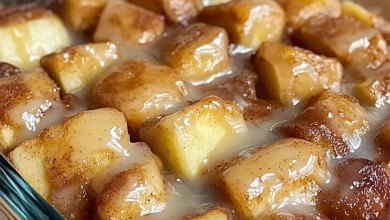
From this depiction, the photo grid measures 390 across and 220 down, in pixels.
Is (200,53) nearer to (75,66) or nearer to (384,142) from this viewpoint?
(75,66)

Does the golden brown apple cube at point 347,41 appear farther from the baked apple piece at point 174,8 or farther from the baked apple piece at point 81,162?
the baked apple piece at point 81,162

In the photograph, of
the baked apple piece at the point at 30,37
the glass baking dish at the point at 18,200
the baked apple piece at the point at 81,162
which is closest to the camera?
the glass baking dish at the point at 18,200

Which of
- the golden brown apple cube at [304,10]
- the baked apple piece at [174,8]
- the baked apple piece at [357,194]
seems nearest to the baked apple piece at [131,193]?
the baked apple piece at [357,194]

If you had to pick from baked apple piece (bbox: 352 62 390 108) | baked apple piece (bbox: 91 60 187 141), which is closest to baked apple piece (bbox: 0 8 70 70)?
baked apple piece (bbox: 91 60 187 141)

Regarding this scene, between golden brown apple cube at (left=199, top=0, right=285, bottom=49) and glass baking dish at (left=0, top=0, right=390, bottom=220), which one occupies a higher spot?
glass baking dish at (left=0, top=0, right=390, bottom=220)

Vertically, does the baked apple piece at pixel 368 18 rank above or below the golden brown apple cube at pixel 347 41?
below

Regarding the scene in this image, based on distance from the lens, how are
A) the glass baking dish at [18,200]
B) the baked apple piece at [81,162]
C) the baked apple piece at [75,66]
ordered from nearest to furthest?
the glass baking dish at [18,200], the baked apple piece at [81,162], the baked apple piece at [75,66]

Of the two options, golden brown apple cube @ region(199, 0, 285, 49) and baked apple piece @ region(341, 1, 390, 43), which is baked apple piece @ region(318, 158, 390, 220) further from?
baked apple piece @ region(341, 1, 390, 43)
